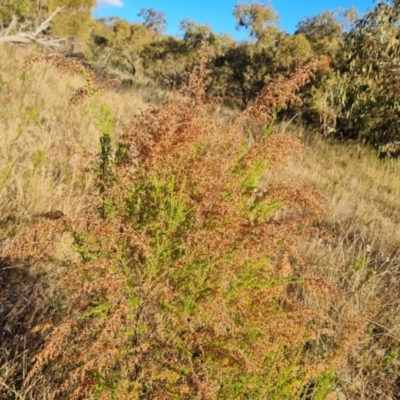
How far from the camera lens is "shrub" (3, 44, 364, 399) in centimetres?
132

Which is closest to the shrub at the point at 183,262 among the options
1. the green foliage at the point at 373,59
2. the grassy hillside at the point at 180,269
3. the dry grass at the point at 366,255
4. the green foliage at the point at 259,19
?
the grassy hillside at the point at 180,269

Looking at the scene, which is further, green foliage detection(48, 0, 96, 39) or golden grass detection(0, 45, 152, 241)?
green foliage detection(48, 0, 96, 39)

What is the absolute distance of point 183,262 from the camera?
1.38 meters

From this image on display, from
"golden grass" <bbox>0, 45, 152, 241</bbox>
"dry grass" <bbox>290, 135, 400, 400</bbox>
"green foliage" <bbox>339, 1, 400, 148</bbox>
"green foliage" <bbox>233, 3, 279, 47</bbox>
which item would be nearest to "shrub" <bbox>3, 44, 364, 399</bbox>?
"golden grass" <bbox>0, 45, 152, 241</bbox>

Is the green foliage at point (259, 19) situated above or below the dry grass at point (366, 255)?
above

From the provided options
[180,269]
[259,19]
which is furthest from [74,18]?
[180,269]

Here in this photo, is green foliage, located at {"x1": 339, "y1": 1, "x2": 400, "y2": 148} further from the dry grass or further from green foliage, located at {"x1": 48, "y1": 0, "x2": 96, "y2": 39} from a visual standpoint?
green foliage, located at {"x1": 48, "y1": 0, "x2": 96, "y2": 39}

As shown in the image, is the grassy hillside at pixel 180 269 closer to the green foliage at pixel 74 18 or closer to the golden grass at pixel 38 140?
the golden grass at pixel 38 140

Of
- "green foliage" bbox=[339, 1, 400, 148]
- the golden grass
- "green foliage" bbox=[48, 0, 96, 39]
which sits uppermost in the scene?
"green foliage" bbox=[48, 0, 96, 39]

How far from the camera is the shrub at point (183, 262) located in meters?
1.32

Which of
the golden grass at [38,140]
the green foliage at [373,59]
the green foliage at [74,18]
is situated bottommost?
the golden grass at [38,140]

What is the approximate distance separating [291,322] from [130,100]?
791cm

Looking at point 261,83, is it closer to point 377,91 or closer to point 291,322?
point 377,91

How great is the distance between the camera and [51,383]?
5.78 feet
